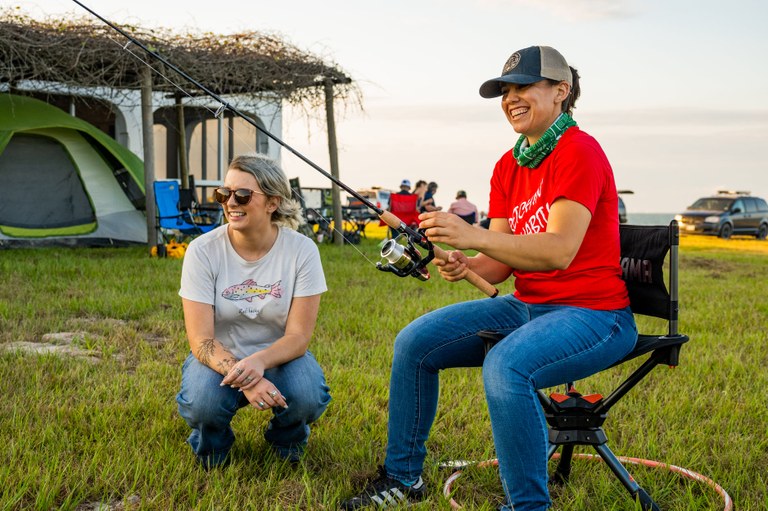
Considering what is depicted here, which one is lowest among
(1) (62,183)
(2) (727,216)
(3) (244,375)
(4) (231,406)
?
(2) (727,216)

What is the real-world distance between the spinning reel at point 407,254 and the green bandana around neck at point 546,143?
1.51 feet

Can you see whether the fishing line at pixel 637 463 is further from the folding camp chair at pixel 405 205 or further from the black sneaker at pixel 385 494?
the folding camp chair at pixel 405 205

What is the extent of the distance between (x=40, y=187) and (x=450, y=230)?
36.6 feet

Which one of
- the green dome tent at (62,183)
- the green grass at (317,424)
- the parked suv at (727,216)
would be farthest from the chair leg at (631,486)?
the parked suv at (727,216)

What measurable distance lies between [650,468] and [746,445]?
581mm

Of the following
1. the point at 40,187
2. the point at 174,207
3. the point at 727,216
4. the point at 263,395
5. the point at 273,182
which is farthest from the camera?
the point at 727,216

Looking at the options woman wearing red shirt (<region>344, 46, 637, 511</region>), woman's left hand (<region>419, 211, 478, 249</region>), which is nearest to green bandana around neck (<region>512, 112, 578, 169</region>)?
woman wearing red shirt (<region>344, 46, 637, 511</region>)

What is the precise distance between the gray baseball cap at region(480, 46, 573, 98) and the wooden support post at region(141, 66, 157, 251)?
30.4ft

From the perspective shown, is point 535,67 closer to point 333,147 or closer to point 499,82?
point 499,82

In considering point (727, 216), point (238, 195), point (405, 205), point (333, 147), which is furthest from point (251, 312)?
point (727, 216)

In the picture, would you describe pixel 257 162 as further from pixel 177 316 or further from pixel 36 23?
pixel 36 23

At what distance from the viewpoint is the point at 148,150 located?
448 inches

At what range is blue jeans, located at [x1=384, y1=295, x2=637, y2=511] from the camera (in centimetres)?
244

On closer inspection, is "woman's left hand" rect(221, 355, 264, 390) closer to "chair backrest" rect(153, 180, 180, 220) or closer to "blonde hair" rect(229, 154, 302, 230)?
"blonde hair" rect(229, 154, 302, 230)
